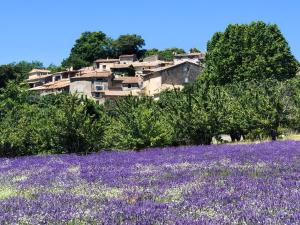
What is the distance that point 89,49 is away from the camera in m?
164

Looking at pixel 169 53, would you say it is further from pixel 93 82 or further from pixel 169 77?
pixel 169 77

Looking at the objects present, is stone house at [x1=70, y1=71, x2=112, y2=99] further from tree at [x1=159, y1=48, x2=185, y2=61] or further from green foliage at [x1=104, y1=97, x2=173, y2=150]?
green foliage at [x1=104, y1=97, x2=173, y2=150]

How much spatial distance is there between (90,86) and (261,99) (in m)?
86.1

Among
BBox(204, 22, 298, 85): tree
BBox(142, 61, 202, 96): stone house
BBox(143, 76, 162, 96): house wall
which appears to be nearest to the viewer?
BBox(204, 22, 298, 85): tree

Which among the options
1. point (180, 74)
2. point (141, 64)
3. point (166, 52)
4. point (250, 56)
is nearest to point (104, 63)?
point (141, 64)

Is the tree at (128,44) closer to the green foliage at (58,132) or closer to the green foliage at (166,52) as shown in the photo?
the green foliage at (166,52)

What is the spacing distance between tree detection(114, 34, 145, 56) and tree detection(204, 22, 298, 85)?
86501mm

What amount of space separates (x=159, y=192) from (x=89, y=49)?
514 ft

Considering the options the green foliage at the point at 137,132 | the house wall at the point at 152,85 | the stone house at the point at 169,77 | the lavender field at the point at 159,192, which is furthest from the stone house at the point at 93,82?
the lavender field at the point at 159,192

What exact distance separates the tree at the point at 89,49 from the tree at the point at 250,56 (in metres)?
91.8

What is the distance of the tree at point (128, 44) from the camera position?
15950 cm

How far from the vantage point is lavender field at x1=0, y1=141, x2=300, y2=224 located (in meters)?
7.18

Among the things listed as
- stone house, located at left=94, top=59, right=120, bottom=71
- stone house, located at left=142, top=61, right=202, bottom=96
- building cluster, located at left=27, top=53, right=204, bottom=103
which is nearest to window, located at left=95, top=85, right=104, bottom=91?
building cluster, located at left=27, top=53, right=204, bottom=103

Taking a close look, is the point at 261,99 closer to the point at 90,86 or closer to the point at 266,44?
the point at 266,44
